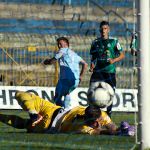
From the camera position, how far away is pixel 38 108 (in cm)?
920

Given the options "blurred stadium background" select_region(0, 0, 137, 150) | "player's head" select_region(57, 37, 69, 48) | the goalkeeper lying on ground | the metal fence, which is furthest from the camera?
the metal fence

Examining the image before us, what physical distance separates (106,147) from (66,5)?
3562 millimetres

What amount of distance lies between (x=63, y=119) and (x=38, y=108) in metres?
0.36

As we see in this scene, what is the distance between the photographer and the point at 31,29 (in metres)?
10.9

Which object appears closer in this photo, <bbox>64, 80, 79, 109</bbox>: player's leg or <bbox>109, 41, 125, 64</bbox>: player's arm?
<bbox>109, 41, 125, 64</bbox>: player's arm

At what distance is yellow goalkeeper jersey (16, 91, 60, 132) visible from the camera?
9.15 m

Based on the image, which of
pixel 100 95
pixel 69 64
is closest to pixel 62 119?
pixel 100 95

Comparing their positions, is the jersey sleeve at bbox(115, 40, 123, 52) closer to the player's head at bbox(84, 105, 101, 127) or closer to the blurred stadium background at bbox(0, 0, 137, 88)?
the blurred stadium background at bbox(0, 0, 137, 88)

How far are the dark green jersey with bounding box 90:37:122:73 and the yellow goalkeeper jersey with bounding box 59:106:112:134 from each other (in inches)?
77.9

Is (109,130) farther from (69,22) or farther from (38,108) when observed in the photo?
(69,22)

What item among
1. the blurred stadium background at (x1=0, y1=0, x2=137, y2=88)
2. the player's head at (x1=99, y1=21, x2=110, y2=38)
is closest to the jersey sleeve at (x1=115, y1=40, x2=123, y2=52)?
the blurred stadium background at (x1=0, y1=0, x2=137, y2=88)

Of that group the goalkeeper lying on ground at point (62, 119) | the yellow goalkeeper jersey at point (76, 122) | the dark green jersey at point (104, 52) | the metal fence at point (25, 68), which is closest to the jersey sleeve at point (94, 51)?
the dark green jersey at point (104, 52)

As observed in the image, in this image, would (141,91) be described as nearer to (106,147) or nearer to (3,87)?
(106,147)

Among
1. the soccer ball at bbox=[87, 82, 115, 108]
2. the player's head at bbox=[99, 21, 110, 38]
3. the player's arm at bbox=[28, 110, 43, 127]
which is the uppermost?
the player's head at bbox=[99, 21, 110, 38]
